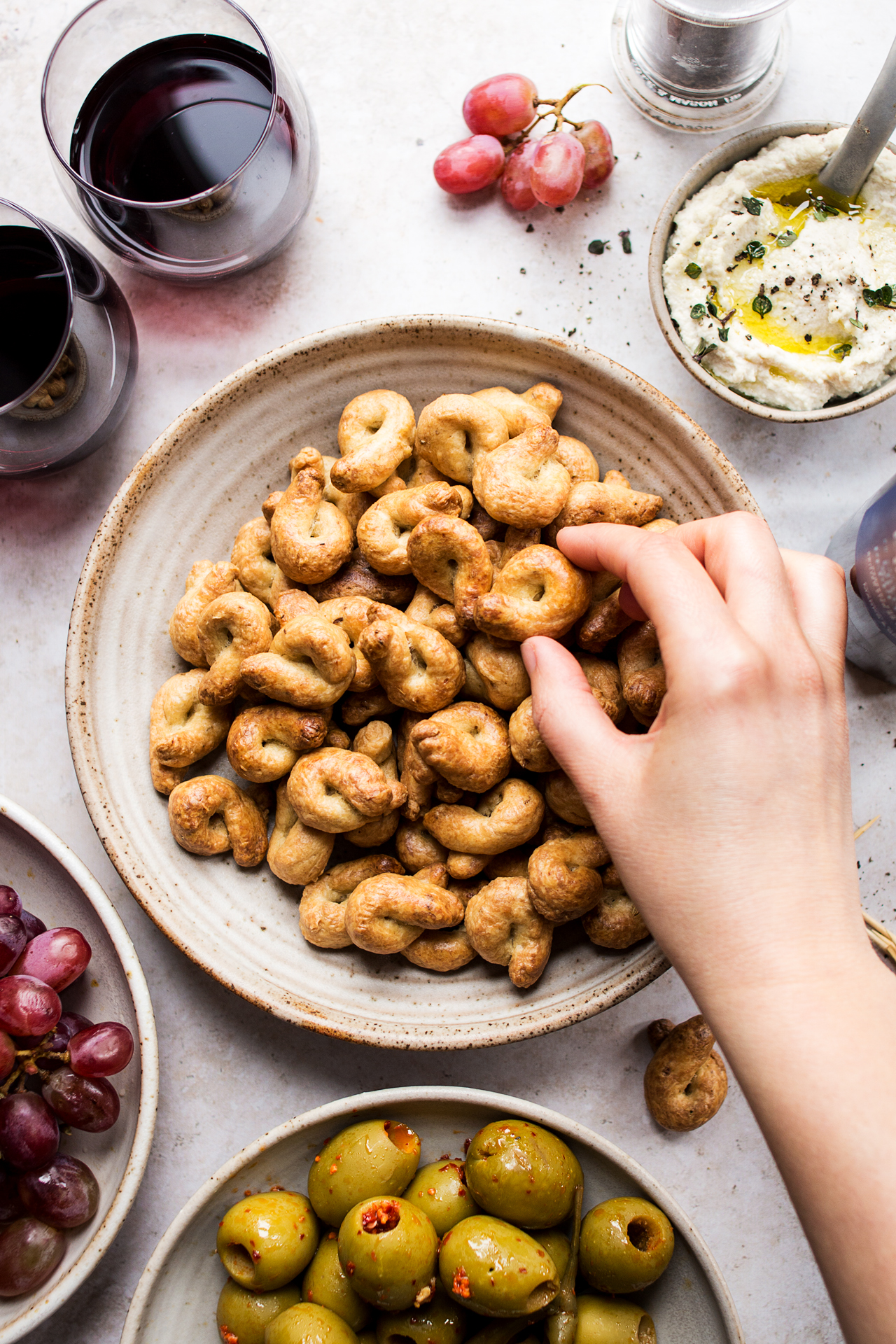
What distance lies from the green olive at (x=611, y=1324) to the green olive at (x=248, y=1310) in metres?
0.42

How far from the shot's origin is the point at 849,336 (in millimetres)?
1521

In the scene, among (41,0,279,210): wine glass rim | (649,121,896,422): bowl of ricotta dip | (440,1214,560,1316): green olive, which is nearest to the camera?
(440,1214,560,1316): green olive

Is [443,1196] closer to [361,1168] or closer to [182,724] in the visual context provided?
[361,1168]

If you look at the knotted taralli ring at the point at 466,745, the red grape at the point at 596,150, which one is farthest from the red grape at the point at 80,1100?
the red grape at the point at 596,150

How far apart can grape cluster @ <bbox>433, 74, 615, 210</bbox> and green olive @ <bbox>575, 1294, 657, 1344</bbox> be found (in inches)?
69.2

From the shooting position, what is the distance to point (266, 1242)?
4.21ft

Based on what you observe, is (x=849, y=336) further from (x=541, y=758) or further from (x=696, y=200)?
(x=541, y=758)

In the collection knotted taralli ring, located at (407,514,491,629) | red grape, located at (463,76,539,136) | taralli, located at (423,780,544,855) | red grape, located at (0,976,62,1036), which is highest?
red grape, located at (463,76,539,136)

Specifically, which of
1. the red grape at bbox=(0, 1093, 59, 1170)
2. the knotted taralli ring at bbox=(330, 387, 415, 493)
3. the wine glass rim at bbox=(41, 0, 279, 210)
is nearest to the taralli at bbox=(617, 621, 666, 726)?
the knotted taralli ring at bbox=(330, 387, 415, 493)

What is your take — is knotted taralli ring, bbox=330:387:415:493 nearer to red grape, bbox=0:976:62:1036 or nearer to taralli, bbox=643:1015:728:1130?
red grape, bbox=0:976:62:1036

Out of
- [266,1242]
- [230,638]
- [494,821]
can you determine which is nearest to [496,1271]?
[266,1242]

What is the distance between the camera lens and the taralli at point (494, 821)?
1302 mm

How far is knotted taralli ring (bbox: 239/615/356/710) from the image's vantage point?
1258 mm

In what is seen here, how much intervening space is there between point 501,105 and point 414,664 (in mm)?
1022
